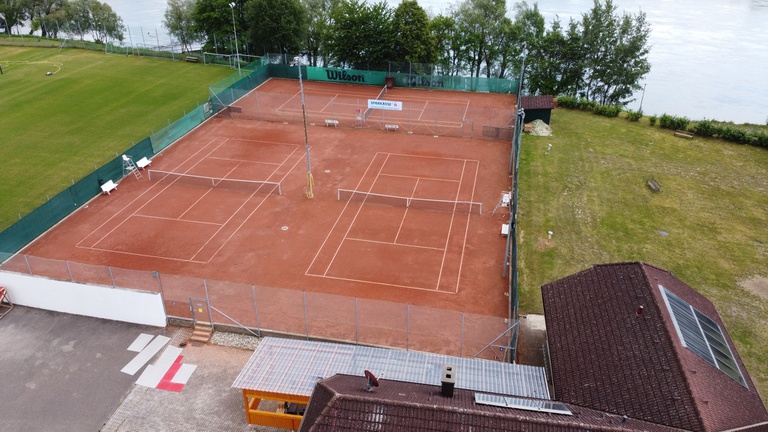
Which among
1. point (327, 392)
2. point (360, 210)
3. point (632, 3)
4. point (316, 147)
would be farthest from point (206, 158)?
point (632, 3)

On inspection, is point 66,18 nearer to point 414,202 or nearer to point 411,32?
point 411,32

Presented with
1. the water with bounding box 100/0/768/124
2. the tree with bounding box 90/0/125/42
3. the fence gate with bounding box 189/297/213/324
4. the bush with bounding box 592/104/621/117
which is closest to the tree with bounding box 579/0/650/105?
the water with bounding box 100/0/768/124

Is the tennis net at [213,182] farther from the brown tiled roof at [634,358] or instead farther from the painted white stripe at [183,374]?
the brown tiled roof at [634,358]

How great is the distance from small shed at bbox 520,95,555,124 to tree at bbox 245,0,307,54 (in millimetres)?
27536

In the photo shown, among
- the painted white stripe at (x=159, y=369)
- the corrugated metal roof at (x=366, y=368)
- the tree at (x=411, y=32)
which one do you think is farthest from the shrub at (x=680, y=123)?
the painted white stripe at (x=159, y=369)

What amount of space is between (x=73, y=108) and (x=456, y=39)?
126 ft

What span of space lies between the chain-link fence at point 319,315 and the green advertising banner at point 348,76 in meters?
34.4

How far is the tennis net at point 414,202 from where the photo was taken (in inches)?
1255

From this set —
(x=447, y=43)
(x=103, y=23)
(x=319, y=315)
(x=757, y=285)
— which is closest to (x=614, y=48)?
(x=447, y=43)

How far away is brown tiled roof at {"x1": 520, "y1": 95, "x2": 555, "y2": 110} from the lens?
4366 cm

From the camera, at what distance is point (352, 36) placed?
55.8 metres

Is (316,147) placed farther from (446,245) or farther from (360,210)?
(446,245)

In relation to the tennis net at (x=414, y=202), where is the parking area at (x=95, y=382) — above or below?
below

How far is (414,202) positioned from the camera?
3234 cm
